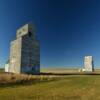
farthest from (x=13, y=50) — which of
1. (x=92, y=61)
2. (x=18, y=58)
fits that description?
(x=92, y=61)

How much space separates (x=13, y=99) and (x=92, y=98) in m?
6.31

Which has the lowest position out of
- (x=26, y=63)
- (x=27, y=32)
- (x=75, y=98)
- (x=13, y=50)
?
(x=75, y=98)

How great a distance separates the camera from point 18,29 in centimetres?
4881

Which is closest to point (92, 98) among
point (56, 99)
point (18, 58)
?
point (56, 99)

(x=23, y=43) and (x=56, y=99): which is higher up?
(x=23, y=43)

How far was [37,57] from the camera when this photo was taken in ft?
154

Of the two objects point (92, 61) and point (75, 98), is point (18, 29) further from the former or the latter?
point (92, 61)

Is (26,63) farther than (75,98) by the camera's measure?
Yes

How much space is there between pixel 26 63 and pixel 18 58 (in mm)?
2066

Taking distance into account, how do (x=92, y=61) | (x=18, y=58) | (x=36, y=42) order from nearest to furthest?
(x=18, y=58)
(x=36, y=42)
(x=92, y=61)

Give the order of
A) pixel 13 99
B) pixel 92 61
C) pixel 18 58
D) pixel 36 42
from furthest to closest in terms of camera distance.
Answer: pixel 92 61, pixel 36 42, pixel 18 58, pixel 13 99

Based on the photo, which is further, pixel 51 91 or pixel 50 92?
pixel 51 91

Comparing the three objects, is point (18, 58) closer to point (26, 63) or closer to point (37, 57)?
point (26, 63)

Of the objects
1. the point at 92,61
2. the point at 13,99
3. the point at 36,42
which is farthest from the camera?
the point at 92,61
